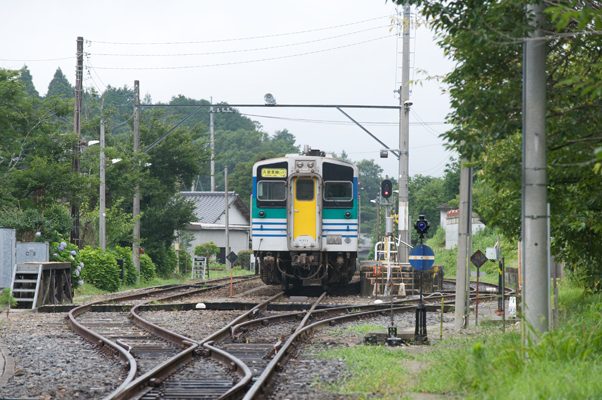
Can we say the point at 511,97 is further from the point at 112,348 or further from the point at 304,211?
the point at 304,211

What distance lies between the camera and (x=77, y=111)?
73.6 feet

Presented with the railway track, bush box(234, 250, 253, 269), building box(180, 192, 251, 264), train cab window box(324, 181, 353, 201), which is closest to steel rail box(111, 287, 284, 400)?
the railway track

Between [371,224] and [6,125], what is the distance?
272 feet

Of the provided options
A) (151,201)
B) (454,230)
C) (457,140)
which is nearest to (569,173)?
(457,140)

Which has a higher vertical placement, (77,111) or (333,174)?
(77,111)

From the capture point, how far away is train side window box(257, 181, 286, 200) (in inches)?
687

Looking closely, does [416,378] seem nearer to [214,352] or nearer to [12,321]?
[214,352]

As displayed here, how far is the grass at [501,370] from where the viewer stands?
5.06m

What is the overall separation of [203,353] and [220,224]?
145 ft

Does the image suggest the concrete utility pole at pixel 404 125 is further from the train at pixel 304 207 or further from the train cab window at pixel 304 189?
the train cab window at pixel 304 189

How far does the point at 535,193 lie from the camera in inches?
263

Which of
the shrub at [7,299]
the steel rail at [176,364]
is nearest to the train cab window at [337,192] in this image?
the steel rail at [176,364]

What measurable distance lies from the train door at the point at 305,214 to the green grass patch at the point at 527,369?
9438mm

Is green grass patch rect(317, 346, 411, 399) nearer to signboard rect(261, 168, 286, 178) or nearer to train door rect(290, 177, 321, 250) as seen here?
train door rect(290, 177, 321, 250)
